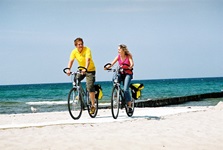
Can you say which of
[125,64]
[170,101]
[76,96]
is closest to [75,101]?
[76,96]

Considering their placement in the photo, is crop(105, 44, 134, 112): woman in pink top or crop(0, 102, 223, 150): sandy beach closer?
crop(0, 102, 223, 150): sandy beach

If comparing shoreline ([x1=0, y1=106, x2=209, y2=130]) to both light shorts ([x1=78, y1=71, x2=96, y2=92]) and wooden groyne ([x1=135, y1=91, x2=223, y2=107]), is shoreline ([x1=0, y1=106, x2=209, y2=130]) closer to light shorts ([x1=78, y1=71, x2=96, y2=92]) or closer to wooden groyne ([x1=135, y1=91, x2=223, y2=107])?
light shorts ([x1=78, y1=71, x2=96, y2=92])

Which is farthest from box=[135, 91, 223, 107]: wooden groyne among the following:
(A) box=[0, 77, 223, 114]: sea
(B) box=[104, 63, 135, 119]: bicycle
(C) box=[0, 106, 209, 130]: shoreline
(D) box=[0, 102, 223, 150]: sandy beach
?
(D) box=[0, 102, 223, 150]: sandy beach

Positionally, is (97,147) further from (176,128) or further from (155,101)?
(155,101)

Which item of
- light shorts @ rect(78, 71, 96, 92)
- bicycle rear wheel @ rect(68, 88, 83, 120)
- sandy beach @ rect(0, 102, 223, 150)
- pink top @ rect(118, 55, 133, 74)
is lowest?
sandy beach @ rect(0, 102, 223, 150)

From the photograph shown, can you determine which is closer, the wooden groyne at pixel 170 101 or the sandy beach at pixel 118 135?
the sandy beach at pixel 118 135

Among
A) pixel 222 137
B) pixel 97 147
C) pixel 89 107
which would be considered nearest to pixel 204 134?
pixel 222 137

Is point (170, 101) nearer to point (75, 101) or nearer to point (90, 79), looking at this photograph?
point (90, 79)

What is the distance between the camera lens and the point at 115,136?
7957 millimetres

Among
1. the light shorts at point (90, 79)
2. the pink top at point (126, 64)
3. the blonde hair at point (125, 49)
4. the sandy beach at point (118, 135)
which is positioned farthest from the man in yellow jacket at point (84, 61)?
the sandy beach at point (118, 135)

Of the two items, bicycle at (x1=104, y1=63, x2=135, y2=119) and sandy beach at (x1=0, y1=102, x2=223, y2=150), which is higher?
bicycle at (x1=104, y1=63, x2=135, y2=119)

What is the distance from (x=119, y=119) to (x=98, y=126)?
143 centimetres

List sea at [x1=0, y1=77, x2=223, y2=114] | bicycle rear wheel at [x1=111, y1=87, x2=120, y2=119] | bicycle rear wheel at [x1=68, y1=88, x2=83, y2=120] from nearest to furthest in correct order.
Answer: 1. bicycle rear wheel at [x1=68, y1=88, x2=83, y2=120]
2. bicycle rear wheel at [x1=111, y1=87, x2=120, y2=119]
3. sea at [x1=0, y1=77, x2=223, y2=114]

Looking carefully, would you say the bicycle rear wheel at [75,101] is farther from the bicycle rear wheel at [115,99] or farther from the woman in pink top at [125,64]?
the woman in pink top at [125,64]
